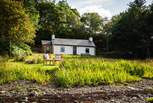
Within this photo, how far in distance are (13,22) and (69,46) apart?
2538 centimetres

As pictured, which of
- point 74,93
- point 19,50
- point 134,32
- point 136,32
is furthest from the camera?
point 134,32

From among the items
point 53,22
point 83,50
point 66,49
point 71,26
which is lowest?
point 83,50

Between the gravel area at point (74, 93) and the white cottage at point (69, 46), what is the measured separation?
43.7m

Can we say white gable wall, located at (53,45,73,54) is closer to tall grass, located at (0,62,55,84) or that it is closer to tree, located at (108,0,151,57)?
tree, located at (108,0,151,57)

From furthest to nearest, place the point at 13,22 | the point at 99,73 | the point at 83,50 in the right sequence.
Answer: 1. the point at 83,50
2. the point at 13,22
3. the point at 99,73

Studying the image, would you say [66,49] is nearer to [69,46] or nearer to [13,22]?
[69,46]

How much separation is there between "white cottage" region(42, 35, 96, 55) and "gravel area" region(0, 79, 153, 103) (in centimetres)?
4375

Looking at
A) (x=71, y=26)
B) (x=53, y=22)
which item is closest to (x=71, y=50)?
(x=53, y=22)

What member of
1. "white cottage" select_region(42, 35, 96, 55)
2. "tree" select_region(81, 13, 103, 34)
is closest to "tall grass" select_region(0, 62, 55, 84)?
"white cottage" select_region(42, 35, 96, 55)

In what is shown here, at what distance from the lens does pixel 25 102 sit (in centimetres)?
1325

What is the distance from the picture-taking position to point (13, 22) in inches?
1529

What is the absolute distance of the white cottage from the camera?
62625 mm

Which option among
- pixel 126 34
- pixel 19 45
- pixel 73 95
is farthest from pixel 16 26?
pixel 73 95

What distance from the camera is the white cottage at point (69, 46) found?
205 feet
